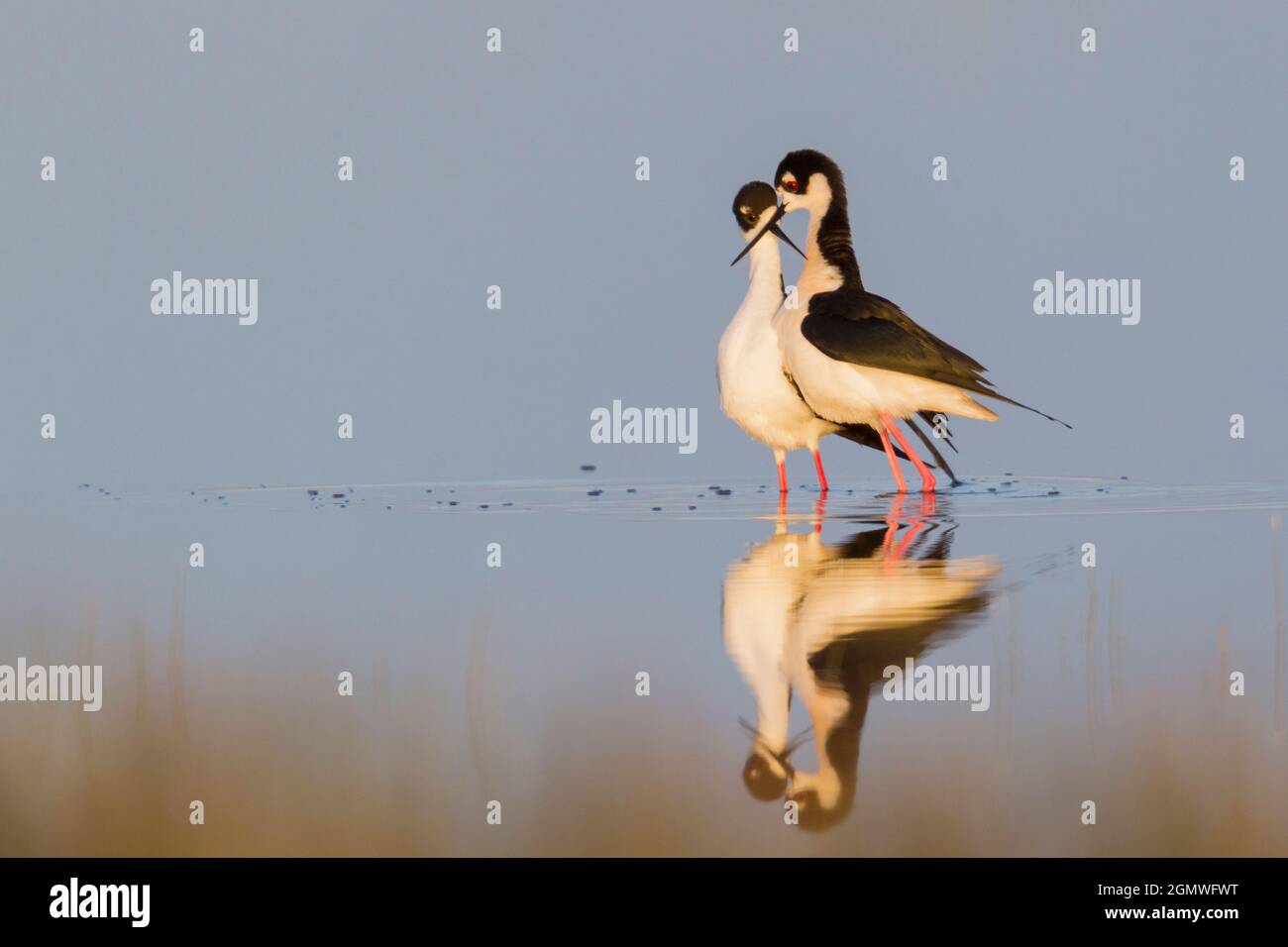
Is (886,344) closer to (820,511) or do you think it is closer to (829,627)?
(820,511)

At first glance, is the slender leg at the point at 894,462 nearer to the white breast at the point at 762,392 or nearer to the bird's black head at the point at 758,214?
the white breast at the point at 762,392

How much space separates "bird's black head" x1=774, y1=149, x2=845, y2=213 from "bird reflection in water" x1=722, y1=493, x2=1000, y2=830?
141 inches

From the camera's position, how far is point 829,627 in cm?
743

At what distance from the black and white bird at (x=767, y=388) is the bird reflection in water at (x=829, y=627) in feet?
7.89

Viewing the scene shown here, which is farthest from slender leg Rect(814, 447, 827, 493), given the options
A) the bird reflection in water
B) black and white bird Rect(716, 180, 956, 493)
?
the bird reflection in water

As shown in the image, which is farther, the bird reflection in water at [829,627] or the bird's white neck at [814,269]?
the bird's white neck at [814,269]

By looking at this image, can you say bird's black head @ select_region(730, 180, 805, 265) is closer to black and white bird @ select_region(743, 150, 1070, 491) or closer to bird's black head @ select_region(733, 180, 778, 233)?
bird's black head @ select_region(733, 180, 778, 233)

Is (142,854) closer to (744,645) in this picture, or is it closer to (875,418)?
(744,645)

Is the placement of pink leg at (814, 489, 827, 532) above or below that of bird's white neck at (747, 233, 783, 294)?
below

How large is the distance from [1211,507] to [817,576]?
3900 mm

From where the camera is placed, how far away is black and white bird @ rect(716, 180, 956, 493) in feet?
42.0

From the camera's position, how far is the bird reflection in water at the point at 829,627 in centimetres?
572

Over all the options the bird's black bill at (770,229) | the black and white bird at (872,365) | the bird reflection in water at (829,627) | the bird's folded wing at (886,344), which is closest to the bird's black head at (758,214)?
the bird's black bill at (770,229)

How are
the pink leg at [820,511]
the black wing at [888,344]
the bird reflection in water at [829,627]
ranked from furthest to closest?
the black wing at [888,344], the pink leg at [820,511], the bird reflection in water at [829,627]
